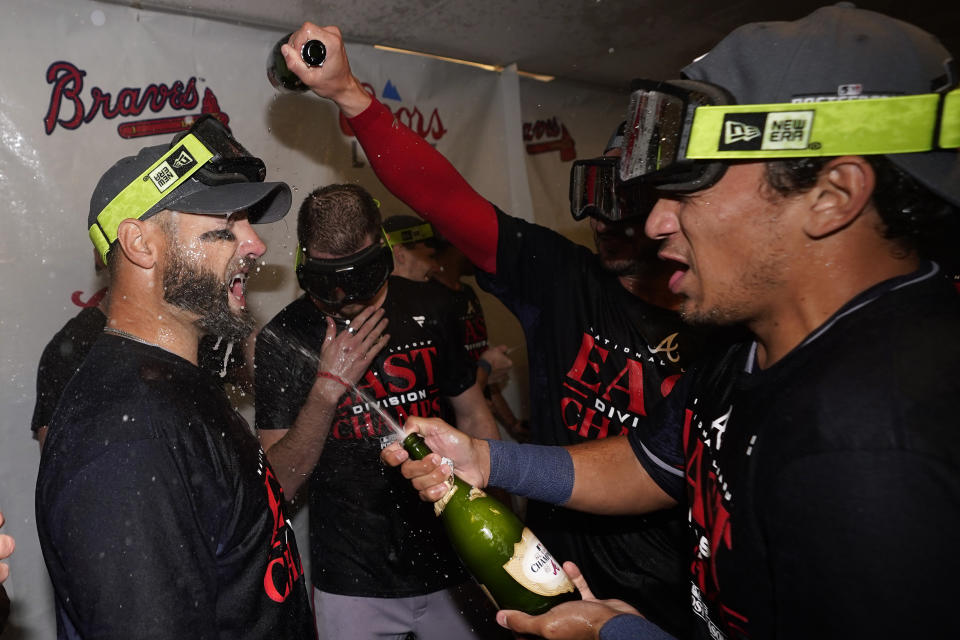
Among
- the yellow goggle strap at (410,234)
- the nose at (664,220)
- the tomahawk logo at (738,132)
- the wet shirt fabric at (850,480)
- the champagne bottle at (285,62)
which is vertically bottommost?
the wet shirt fabric at (850,480)

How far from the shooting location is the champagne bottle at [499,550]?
1.77m

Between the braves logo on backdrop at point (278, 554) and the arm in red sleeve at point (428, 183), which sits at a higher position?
the arm in red sleeve at point (428, 183)

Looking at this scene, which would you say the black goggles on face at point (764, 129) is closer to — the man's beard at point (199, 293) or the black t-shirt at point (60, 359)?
the man's beard at point (199, 293)

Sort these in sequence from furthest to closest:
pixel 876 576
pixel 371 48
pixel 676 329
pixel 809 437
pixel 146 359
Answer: pixel 371 48
pixel 676 329
pixel 146 359
pixel 809 437
pixel 876 576

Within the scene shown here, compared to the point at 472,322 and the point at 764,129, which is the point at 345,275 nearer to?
the point at 472,322

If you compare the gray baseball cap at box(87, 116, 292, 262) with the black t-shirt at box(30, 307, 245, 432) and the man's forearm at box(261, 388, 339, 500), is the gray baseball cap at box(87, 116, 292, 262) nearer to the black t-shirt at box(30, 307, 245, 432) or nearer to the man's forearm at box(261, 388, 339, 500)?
the black t-shirt at box(30, 307, 245, 432)

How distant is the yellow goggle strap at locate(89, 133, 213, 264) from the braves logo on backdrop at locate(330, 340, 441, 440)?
1293 mm

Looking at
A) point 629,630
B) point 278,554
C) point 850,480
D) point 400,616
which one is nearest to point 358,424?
point 400,616

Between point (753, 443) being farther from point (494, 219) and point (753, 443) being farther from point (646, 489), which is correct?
point (494, 219)

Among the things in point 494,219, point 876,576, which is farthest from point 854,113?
point 494,219

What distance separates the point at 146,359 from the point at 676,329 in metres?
1.88

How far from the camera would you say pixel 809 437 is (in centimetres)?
115

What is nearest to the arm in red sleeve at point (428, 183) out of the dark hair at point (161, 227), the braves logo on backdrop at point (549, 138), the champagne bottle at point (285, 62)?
the champagne bottle at point (285, 62)

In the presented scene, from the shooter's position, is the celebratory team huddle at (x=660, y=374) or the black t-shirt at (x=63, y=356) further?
the black t-shirt at (x=63, y=356)
